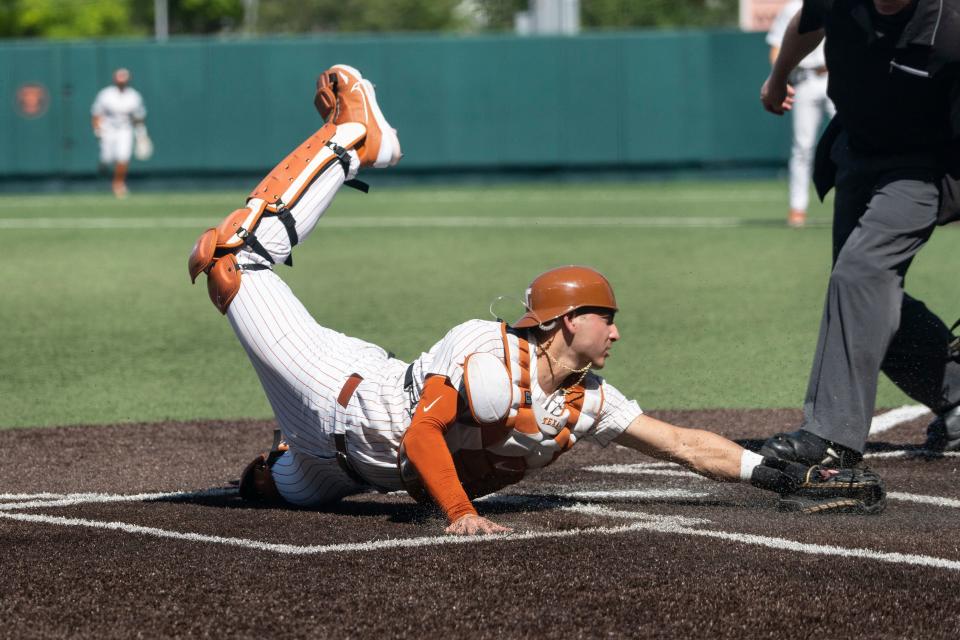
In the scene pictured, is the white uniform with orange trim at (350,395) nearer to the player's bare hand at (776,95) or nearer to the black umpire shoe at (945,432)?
the black umpire shoe at (945,432)

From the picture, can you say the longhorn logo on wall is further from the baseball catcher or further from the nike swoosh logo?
the baseball catcher

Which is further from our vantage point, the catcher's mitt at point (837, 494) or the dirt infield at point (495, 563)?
the catcher's mitt at point (837, 494)

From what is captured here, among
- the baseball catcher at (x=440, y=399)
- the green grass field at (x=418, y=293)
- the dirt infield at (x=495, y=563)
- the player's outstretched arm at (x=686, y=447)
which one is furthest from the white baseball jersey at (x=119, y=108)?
the player's outstretched arm at (x=686, y=447)

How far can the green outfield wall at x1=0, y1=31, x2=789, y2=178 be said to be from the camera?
93.9 feet

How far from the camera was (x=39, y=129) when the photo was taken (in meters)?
29.4

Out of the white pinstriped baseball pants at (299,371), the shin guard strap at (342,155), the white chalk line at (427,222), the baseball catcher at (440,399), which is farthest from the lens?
the white chalk line at (427,222)

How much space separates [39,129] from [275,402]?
83.6 feet

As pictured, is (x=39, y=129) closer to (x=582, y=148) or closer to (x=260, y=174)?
(x=260, y=174)

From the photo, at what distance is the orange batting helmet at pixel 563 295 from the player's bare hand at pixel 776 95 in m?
1.74

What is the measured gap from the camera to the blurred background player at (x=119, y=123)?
27.5m

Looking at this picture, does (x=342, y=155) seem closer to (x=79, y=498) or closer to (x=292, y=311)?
(x=292, y=311)

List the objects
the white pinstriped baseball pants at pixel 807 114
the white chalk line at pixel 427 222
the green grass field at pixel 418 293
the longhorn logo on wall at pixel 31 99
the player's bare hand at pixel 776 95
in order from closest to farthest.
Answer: the player's bare hand at pixel 776 95, the green grass field at pixel 418 293, the white pinstriped baseball pants at pixel 807 114, the white chalk line at pixel 427 222, the longhorn logo on wall at pixel 31 99

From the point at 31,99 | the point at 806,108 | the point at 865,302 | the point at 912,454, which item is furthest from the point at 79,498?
the point at 31,99

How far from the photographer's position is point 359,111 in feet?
19.6
